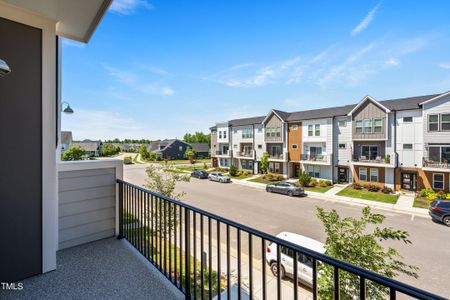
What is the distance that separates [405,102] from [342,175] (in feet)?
23.7

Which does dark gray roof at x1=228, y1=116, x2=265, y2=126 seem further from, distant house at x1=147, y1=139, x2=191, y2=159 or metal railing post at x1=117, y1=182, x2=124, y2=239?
distant house at x1=147, y1=139, x2=191, y2=159

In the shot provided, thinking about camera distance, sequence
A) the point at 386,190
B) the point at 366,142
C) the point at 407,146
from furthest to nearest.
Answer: the point at 366,142 < the point at 407,146 < the point at 386,190

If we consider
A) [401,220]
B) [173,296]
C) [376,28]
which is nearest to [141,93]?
[376,28]

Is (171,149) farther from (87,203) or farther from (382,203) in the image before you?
(87,203)

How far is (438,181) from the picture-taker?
46.1ft

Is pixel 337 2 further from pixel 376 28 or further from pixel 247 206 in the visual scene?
pixel 247 206

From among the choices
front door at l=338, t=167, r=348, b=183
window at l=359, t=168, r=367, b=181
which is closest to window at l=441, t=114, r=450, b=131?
window at l=359, t=168, r=367, b=181

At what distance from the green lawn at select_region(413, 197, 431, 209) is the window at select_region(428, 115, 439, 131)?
489cm

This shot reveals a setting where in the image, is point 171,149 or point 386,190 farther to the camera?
point 171,149

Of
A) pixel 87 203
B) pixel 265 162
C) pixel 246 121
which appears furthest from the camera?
pixel 246 121

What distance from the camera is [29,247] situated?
2346mm

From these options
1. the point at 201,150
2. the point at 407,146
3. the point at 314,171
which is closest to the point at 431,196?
the point at 407,146

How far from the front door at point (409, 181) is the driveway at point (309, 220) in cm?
598

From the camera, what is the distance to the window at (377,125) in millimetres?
16328
